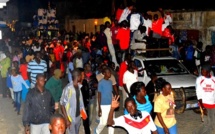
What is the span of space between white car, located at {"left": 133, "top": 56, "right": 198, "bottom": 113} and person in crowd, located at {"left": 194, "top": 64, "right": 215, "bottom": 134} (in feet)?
6.51

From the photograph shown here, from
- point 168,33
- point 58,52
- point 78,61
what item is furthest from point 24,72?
point 58,52

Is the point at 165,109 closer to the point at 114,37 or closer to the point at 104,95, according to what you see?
the point at 104,95

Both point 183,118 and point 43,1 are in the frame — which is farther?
point 43,1

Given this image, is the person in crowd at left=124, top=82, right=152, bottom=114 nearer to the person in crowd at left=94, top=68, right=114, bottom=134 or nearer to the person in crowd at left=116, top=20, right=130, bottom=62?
the person in crowd at left=94, top=68, right=114, bottom=134

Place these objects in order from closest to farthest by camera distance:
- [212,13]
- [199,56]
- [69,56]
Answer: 1. [199,56]
2. [69,56]
3. [212,13]

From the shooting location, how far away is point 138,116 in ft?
17.3

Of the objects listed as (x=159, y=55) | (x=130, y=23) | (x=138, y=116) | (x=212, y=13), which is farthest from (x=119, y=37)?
(x=138, y=116)

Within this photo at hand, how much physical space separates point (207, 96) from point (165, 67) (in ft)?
12.7

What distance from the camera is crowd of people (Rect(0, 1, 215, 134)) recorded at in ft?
20.0

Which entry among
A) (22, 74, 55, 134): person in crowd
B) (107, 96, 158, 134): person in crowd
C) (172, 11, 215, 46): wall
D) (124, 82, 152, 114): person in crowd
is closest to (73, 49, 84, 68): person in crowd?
(22, 74, 55, 134): person in crowd

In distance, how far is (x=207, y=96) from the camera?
748 cm

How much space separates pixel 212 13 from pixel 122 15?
594cm

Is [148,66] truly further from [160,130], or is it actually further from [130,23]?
[160,130]

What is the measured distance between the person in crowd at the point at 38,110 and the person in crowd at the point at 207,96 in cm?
305
